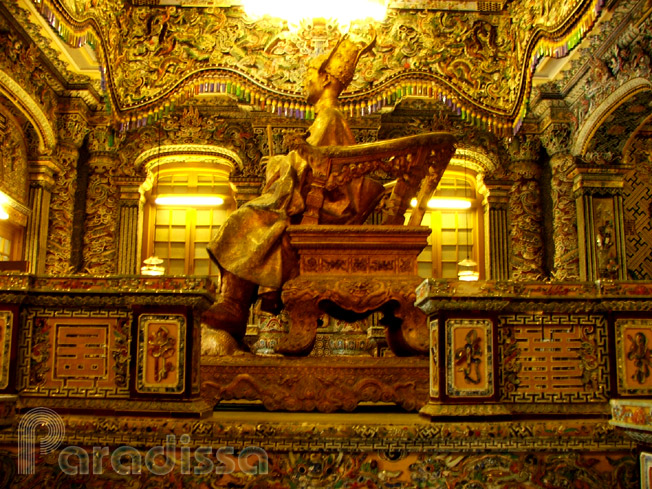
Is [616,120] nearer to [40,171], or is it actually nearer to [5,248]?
[40,171]

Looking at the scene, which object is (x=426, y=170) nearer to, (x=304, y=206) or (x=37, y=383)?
(x=304, y=206)

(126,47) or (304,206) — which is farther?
(126,47)

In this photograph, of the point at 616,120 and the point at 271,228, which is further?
the point at 616,120

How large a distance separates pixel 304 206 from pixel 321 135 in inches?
22.6

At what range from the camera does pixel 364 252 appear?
3943mm

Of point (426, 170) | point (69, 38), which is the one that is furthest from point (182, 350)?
point (69, 38)

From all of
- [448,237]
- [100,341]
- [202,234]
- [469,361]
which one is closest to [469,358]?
[469,361]

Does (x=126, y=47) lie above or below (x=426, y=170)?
above

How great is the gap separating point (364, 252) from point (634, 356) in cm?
153

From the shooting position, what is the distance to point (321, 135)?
4539 mm

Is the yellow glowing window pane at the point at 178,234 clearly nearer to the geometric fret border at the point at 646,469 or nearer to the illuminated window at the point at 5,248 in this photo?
the illuminated window at the point at 5,248

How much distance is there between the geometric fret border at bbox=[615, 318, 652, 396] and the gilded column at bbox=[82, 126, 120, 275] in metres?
7.39

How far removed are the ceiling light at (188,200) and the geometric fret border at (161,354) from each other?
23.4 feet

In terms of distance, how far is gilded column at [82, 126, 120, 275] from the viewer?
9.16 m
